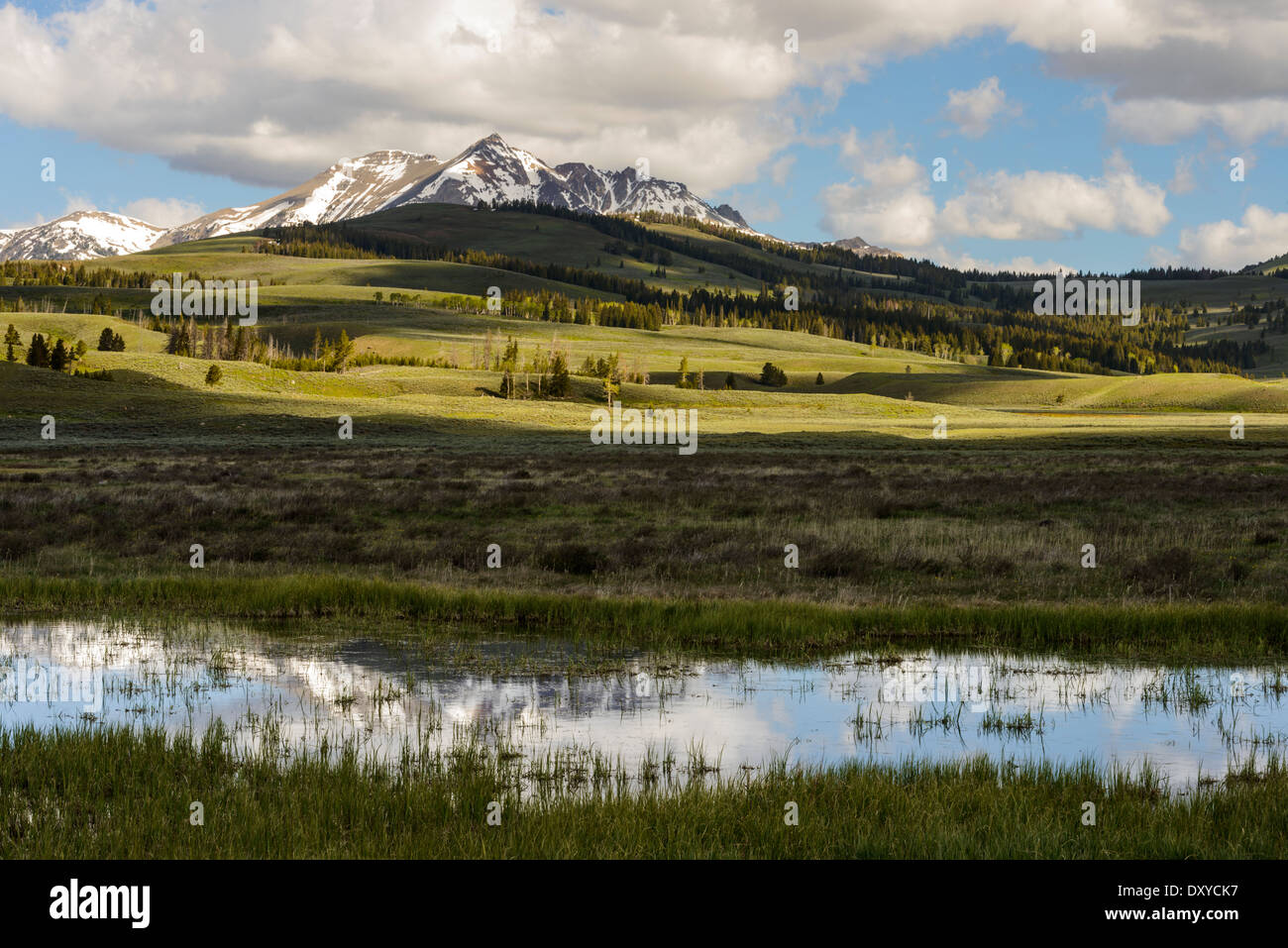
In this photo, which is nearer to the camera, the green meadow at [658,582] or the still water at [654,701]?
the green meadow at [658,582]

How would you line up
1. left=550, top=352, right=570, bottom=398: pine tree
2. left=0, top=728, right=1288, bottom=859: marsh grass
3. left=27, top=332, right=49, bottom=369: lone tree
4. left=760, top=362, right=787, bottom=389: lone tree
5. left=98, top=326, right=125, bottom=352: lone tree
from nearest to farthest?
1. left=0, top=728, right=1288, bottom=859: marsh grass
2. left=27, top=332, right=49, bottom=369: lone tree
3. left=550, top=352, right=570, bottom=398: pine tree
4. left=98, top=326, right=125, bottom=352: lone tree
5. left=760, top=362, right=787, bottom=389: lone tree

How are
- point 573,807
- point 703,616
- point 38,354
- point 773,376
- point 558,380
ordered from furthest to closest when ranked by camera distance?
point 773,376 < point 558,380 < point 38,354 < point 703,616 < point 573,807

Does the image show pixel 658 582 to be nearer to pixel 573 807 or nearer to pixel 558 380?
pixel 573 807

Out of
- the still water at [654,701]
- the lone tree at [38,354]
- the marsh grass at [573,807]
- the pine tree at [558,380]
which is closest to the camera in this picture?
the marsh grass at [573,807]

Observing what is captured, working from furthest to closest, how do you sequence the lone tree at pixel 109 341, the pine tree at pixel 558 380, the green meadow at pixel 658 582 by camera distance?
the lone tree at pixel 109 341
the pine tree at pixel 558 380
the green meadow at pixel 658 582

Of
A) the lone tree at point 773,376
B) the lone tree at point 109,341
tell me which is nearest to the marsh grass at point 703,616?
the lone tree at point 109,341

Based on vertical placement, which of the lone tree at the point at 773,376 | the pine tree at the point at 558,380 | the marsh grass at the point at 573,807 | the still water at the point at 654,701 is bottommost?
the still water at the point at 654,701

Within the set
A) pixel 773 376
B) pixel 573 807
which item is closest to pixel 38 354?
pixel 773 376

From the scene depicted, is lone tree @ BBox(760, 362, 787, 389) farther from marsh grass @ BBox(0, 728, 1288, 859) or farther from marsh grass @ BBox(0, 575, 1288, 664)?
marsh grass @ BBox(0, 728, 1288, 859)

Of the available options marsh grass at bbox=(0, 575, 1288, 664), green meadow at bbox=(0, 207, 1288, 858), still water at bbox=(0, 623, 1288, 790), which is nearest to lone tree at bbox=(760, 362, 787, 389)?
green meadow at bbox=(0, 207, 1288, 858)

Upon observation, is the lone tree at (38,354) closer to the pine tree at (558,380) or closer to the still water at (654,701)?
the pine tree at (558,380)
